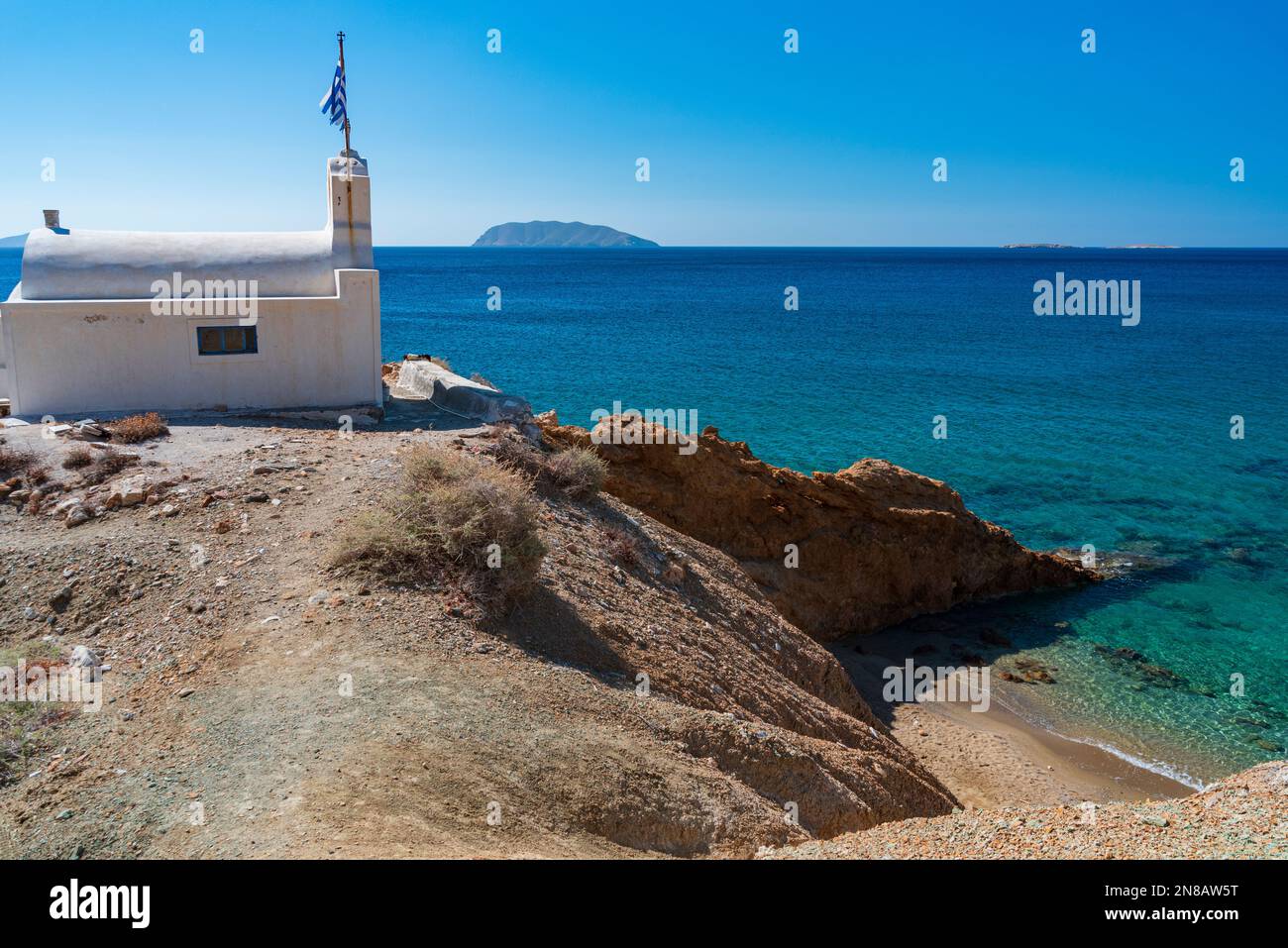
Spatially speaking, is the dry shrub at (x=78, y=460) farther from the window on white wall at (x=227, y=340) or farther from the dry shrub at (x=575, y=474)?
the dry shrub at (x=575, y=474)

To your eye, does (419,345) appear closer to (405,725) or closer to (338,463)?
(338,463)

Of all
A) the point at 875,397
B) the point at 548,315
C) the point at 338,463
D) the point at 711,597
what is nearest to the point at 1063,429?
the point at 875,397

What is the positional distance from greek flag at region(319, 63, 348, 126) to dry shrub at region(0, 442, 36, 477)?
9753 millimetres

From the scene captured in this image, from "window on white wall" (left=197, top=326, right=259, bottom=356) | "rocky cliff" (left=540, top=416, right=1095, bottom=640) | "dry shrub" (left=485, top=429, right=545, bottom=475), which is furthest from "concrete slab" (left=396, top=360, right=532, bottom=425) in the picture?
"window on white wall" (left=197, top=326, right=259, bottom=356)

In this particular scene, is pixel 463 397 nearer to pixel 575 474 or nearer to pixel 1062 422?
pixel 575 474

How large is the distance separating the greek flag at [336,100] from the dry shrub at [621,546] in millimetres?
11752

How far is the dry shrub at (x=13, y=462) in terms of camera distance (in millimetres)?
14688

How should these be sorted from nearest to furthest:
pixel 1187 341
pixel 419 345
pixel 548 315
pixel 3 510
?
1. pixel 3 510
2. pixel 419 345
3. pixel 1187 341
4. pixel 548 315

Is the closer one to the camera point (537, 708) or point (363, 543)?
point (537, 708)

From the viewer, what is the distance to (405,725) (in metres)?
8.54

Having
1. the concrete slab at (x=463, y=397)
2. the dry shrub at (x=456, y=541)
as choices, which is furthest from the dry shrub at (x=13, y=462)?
the concrete slab at (x=463, y=397)

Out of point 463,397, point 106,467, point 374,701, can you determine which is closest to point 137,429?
point 106,467

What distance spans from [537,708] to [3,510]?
32.0 ft
